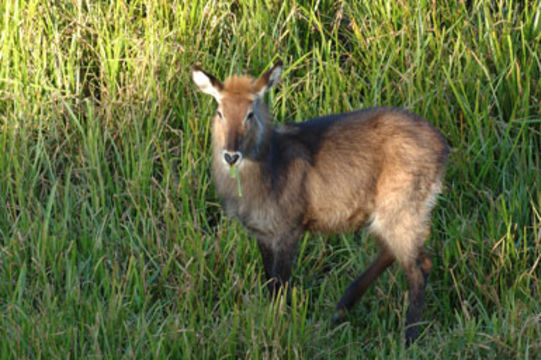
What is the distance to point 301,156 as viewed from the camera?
5.18 m

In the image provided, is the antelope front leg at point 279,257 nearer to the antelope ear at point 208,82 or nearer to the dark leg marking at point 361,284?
the dark leg marking at point 361,284

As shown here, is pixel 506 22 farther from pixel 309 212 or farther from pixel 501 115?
pixel 309 212

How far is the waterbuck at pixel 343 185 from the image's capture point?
5086mm

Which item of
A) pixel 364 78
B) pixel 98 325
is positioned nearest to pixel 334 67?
pixel 364 78

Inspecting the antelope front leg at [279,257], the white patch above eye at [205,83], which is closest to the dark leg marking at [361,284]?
the antelope front leg at [279,257]

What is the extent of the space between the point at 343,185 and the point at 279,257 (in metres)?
0.51

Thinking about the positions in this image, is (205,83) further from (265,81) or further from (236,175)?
(236,175)

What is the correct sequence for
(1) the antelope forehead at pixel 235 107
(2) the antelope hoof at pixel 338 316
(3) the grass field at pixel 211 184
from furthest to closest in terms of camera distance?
1. (2) the antelope hoof at pixel 338 316
2. (1) the antelope forehead at pixel 235 107
3. (3) the grass field at pixel 211 184

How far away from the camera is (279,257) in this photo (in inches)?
200

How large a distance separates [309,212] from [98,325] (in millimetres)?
1327

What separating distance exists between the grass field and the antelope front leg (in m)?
0.16

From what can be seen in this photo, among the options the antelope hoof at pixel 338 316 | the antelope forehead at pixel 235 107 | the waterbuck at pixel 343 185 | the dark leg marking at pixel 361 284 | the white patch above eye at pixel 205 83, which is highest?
the white patch above eye at pixel 205 83

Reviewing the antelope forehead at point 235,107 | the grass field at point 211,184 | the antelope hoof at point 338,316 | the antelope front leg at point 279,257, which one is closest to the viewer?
the grass field at point 211,184

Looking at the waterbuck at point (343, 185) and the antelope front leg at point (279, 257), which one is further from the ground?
the waterbuck at point (343, 185)
